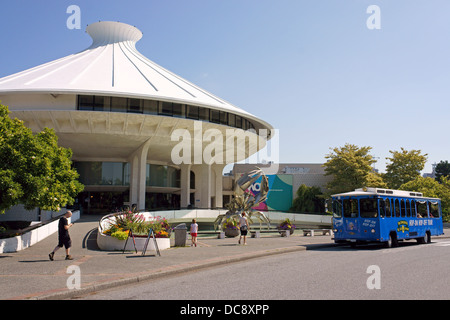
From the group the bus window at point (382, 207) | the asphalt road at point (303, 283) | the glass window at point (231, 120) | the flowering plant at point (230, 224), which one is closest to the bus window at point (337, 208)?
the bus window at point (382, 207)

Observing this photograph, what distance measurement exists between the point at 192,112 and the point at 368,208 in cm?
2297

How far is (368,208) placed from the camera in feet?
58.8

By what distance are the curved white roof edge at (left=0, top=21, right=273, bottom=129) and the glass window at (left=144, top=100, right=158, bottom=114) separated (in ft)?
4.50

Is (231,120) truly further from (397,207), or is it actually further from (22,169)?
(22,169)

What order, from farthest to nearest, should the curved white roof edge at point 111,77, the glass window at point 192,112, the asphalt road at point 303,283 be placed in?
the glass window at point 192,112
the curved white roof edge at point 111,77
the asphalt road at point 303,283

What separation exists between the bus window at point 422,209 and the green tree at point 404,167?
1295 inches

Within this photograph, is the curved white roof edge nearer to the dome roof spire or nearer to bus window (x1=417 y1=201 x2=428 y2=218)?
the dome roof spire

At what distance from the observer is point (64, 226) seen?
12820 mm

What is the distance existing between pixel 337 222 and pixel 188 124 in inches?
765

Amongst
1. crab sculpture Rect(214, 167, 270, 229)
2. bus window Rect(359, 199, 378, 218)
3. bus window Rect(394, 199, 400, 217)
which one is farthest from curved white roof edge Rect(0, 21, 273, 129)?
bus window Rect(394, 199, 400, 217)

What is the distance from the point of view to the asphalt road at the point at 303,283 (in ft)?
24.8

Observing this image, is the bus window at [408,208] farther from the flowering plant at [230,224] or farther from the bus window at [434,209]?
the flowering plant at [230,224]

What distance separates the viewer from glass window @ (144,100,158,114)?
1380 inches

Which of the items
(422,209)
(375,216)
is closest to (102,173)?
(375,216)
